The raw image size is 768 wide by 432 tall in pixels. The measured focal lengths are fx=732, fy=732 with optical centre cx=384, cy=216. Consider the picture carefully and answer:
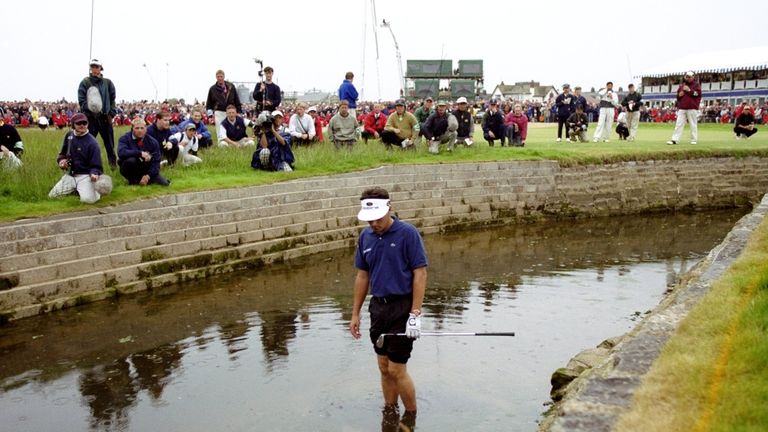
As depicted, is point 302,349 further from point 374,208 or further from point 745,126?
point 745,126

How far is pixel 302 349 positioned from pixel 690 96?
54.3ft

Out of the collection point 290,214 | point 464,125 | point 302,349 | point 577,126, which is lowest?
point 302,349

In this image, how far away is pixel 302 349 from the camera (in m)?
8.89

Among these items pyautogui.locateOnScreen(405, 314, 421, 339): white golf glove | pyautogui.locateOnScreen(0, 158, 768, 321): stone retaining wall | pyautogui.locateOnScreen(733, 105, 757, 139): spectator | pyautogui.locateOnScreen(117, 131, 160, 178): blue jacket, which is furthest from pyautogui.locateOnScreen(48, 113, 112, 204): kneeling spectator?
pyautogui.locateOnScreen(733, 105, 757, 139): spectator

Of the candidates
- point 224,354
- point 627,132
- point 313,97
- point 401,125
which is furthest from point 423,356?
point 313,97

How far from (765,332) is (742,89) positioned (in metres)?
47.5

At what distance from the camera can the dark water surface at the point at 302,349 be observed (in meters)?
6.98

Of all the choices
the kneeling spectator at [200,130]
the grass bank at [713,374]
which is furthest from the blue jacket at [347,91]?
the grass bank at [713,374]

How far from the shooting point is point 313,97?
172 feet

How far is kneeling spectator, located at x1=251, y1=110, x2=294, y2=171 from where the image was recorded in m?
15.5

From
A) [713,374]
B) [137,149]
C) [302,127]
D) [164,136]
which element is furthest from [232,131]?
[713,374]

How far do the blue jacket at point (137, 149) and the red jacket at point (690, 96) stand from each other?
15245 mm

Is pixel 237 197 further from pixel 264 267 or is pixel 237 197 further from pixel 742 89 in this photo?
pixel 742 89

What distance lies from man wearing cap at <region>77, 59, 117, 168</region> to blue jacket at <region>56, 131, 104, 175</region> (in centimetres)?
190
